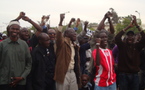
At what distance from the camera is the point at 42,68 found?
4.32 meters

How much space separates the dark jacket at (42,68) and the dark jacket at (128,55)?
1706 millimetres

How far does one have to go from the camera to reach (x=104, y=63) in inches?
174

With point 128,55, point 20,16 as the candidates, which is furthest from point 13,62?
point 128,55

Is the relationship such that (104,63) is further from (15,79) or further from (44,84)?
(15,79)

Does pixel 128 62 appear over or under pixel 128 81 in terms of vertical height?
over

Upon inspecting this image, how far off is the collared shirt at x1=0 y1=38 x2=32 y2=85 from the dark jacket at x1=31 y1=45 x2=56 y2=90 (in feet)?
0.71

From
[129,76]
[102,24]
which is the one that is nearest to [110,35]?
[102,24]

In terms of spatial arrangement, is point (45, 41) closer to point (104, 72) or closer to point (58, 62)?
point (58, 62)

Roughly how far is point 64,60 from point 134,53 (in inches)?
73.2

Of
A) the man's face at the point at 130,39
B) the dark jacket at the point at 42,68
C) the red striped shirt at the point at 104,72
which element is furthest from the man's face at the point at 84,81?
the man's face at the point at 130,39

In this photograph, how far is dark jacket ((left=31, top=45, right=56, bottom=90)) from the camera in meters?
4.29

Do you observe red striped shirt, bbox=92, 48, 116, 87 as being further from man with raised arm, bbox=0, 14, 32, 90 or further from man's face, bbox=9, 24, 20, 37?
man's face, bbox=9, 24, 20, 37

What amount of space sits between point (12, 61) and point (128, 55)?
9.12 ft

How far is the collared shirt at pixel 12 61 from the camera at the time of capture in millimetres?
3910
